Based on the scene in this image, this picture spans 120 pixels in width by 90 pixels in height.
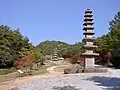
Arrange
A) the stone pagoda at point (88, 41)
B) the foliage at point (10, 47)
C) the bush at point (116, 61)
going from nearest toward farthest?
the stone pagoda at point (88, 41) → the bush at point (116, 61) → the foliage at point (10, 47)

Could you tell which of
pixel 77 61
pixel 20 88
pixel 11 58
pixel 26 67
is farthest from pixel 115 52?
pixel 20 88

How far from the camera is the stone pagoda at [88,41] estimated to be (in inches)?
1132

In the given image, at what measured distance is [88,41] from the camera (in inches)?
1142

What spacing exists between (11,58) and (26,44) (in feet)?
26.9

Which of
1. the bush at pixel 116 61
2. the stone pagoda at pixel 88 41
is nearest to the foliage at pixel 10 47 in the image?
the bush at pixel 116 61

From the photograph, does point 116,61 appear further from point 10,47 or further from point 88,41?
point 10,47

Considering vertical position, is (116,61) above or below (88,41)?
below

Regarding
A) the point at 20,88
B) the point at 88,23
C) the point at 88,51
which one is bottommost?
the point at 20,88

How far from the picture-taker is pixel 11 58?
51.1m

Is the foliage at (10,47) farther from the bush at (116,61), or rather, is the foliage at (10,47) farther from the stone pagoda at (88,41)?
the stone pagoda at (88,41)

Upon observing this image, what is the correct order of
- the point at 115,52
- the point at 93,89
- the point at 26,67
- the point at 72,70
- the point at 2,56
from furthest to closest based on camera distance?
the point at 2,56, the point at 115,52, the point at 26,67, the point at 72,70, the point at 93,89

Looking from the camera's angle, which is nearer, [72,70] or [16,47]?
[72,70]

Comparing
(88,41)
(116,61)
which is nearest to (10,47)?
(116,61)

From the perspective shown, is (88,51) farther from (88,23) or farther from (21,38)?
(21,38)
